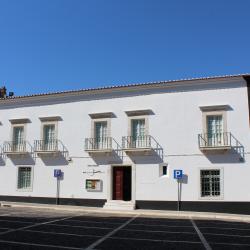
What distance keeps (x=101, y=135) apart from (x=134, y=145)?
7.67 ft

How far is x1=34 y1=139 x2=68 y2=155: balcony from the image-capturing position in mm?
24203

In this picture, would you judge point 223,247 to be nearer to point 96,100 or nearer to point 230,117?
point 230,117

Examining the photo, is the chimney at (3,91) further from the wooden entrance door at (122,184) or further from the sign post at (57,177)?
the wooden entrance door at (122,184)

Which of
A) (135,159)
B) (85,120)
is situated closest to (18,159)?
(85,120)

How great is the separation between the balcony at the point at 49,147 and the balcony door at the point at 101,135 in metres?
2.26

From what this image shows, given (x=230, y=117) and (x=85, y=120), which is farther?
(x=85, y=120)

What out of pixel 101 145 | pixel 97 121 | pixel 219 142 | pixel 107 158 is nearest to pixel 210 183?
pixel 219 142

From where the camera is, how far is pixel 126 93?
912 inches

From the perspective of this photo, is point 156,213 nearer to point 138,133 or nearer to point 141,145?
point 141,145

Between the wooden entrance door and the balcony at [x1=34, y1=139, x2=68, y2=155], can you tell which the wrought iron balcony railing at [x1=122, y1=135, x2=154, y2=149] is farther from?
the balcony at [x1=34, y1=139, x2=68, y2=155]

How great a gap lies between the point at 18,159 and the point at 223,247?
1853 cm

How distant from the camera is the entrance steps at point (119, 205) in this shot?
71.4 feet

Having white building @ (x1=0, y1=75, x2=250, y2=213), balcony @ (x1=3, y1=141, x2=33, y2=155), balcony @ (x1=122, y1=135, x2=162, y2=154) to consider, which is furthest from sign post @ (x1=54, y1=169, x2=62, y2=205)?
balcony @ (x1=122, y1=135, x2=162, y2=154)

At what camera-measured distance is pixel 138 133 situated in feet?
74.3
